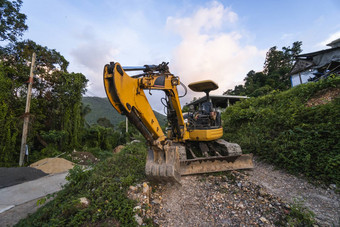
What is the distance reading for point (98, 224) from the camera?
219cm

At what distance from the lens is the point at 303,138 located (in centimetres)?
425

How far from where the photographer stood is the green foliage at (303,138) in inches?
137

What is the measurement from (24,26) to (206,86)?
1581cm

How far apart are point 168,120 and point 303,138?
13.0 feet

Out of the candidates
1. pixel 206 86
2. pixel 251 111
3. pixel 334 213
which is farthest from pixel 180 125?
pixel 251 111

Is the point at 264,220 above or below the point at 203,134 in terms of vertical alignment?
below

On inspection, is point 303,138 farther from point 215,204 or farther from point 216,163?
point 215,204

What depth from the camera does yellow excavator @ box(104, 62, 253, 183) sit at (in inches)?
86.4

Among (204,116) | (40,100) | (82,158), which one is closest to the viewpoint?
(204,116)

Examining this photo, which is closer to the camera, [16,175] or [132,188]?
[132,188]

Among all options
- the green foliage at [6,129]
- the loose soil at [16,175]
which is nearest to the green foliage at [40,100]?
the green foliage at [6,129]

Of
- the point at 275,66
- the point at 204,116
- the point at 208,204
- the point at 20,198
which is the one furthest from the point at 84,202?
the point at 275,66

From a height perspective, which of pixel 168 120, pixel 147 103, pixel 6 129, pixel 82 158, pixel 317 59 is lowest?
pixel 82 158

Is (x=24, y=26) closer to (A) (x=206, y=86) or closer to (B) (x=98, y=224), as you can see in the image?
(A) (x=206, y=86)
